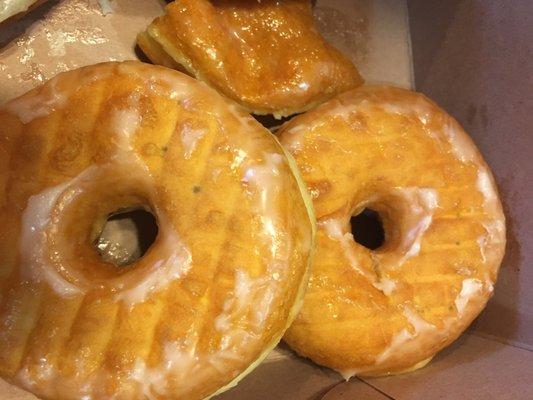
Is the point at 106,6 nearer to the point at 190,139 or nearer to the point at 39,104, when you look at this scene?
the point at 39,104

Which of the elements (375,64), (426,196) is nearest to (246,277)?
(426,196)

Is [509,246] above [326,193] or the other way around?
the other way around

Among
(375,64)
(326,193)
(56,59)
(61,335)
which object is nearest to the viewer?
(61,335)

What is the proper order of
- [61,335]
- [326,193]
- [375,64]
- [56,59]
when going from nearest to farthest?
[61,335] → [326,193] → [56,59] → [375,64]

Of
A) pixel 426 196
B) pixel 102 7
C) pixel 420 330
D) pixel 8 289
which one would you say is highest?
pixel 102 7

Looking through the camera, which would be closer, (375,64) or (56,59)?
(56,59)

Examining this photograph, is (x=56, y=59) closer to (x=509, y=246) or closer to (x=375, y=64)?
(x=375, y=64)

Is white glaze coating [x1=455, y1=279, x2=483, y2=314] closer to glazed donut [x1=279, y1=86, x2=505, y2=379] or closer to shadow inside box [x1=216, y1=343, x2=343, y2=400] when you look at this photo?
glazed donut [x1=279, y1=86, x2=505, y2=379]
